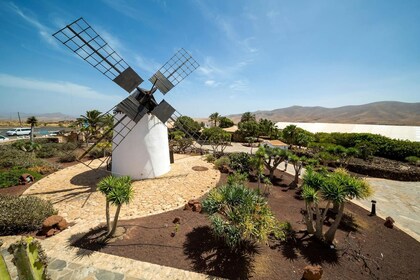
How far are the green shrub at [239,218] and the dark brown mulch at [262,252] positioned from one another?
0.60 meters

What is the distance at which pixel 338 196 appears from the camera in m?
6.94

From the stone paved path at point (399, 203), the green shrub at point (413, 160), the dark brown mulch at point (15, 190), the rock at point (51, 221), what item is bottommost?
the stone paved path at point (399, 203)

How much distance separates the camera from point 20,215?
7602 millimetres

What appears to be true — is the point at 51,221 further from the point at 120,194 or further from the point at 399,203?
the point at 399,203

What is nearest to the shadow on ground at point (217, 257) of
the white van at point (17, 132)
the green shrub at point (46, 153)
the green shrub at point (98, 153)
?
the green shrub at point (98, 153)

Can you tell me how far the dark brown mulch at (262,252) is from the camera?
246 inches

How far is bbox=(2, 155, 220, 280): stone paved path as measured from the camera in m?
5.81

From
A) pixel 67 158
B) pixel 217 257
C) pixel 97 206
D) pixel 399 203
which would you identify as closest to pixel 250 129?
pixel 399 203

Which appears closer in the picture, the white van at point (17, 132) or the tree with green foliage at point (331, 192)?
the tree with green foliage at point (331, 192)

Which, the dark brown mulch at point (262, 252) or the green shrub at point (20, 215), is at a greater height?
the green shrub at point (20, 215)

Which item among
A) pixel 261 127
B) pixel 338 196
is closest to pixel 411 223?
pixel 338 196

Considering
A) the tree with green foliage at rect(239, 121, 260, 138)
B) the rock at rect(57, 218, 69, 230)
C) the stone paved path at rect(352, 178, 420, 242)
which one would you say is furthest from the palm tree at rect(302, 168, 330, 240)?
the tree with green foliage at rect(239, 121, 260, 138)

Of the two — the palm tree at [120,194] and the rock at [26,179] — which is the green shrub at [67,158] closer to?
the rock at [26,179]

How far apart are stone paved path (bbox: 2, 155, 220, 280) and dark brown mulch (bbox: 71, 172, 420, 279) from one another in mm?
357
